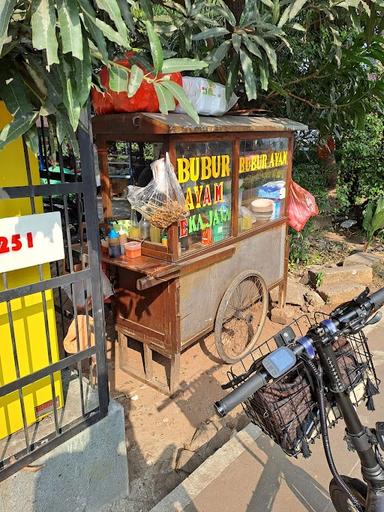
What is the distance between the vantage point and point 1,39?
944 mm

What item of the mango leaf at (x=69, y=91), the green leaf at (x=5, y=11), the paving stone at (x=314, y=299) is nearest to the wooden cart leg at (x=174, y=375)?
the paving stone at (x=314, y=299)

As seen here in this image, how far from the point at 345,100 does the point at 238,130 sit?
7.82ft

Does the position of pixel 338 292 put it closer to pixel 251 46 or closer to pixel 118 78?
pixel 251 46

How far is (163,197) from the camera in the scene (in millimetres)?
3158

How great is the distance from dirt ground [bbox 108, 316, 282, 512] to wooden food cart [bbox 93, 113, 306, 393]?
0.19 m

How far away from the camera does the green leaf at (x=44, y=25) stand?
0.98 meters

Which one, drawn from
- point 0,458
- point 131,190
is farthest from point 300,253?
point 0,458

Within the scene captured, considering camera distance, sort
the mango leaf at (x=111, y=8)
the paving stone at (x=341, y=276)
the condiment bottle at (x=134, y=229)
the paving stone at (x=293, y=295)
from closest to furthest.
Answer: the mango leaf at (x=111, y=8), the condiment bottle at (x=134, y=229), the paving stone at (x=293, y=295), the paving stone at (x=341, y=276)

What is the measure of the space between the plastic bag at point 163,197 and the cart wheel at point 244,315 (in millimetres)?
1152

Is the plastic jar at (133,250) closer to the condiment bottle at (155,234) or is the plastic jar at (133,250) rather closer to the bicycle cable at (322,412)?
the condiment bottle at (155,234)

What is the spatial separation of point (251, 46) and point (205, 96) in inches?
28.6

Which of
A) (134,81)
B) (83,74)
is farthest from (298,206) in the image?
(83,74)

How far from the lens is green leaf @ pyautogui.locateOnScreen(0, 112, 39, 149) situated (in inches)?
46.8

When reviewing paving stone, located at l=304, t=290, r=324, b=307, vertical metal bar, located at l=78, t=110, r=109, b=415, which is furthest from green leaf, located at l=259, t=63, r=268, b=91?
paving stone, located at l=304, t=290, r=324, b=307
